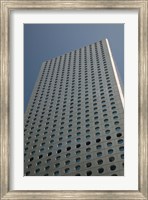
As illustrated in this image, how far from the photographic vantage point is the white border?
16.3 ft

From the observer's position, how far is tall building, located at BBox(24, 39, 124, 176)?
1911 centimetres

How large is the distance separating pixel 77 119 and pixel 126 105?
2046 centimetres

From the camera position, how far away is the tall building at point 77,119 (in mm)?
19109

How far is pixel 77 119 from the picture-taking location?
25578 millimetres

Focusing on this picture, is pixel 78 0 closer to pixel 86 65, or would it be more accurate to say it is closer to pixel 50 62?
pixel 86 65

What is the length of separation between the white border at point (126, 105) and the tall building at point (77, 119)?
1188 cm

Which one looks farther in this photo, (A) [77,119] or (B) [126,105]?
(A) [77,119]

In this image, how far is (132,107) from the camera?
5105 millimetres

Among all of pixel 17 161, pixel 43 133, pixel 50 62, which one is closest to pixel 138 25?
pixel 17 161

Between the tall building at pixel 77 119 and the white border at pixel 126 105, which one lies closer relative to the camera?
the white border at pixel 126 105

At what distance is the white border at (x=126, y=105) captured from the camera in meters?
4.97

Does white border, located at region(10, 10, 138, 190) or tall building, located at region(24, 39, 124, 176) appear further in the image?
tall building, located at region(24, 39, 124, 176)

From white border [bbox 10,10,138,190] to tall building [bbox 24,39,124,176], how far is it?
39.0ft

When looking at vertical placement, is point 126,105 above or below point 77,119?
above
